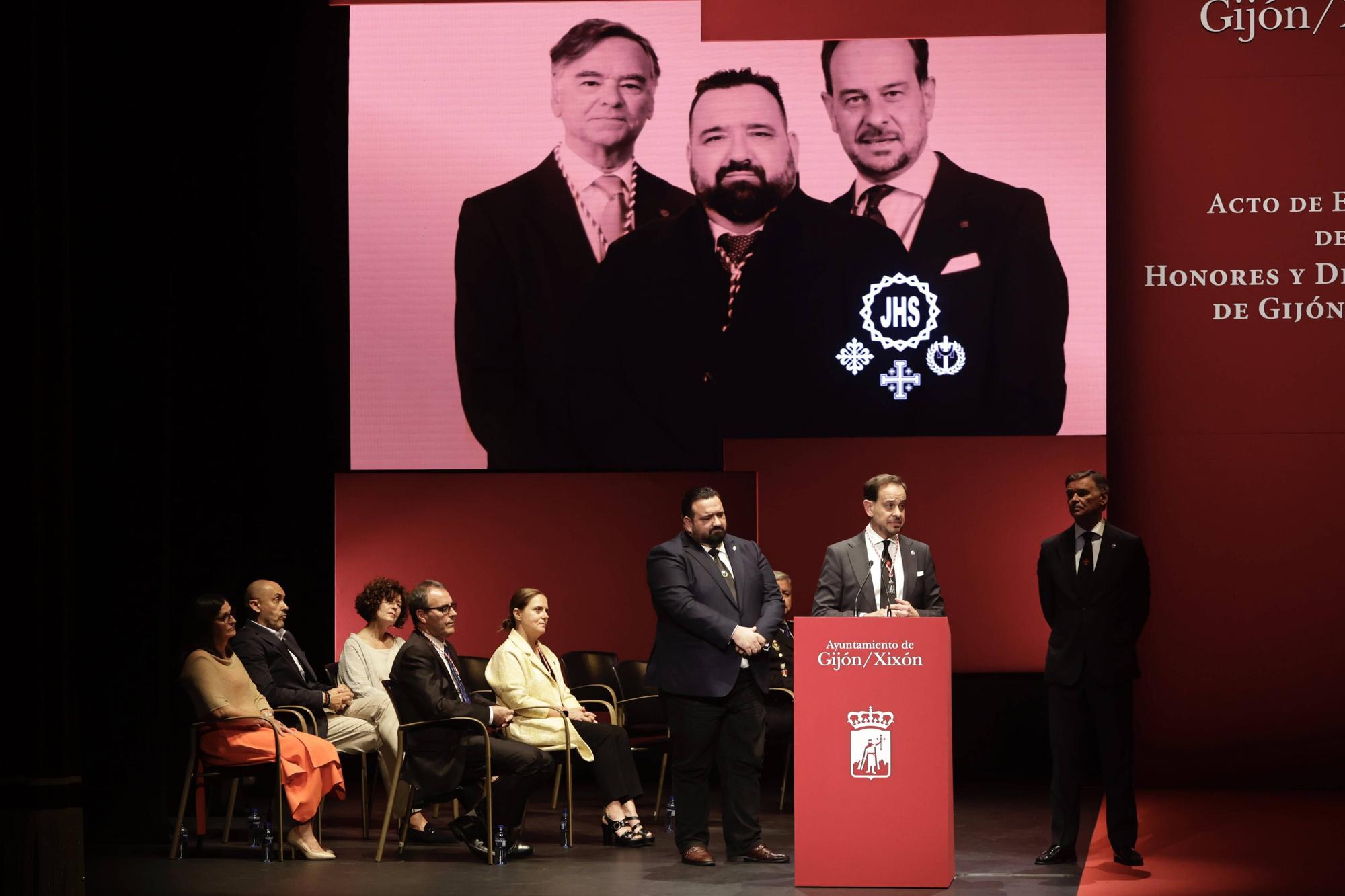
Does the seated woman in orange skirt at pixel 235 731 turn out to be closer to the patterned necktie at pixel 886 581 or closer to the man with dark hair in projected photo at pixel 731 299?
the patterned necktie at pixel 886 581

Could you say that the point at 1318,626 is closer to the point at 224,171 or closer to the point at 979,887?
the point at 979,887

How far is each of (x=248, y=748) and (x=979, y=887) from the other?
2877mm

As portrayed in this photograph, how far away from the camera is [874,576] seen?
6.23 m

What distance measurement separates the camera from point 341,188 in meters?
8.95

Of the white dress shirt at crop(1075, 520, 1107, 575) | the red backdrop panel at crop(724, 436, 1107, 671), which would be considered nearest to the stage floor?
the white dress shirt at crop(1075, 520, 1107, 575)

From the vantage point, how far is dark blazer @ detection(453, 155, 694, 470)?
A: 342 inches

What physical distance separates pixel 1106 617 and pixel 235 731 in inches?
134

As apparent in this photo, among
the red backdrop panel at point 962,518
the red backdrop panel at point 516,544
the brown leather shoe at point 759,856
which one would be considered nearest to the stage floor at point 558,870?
the brown leather shoe at point 759,856

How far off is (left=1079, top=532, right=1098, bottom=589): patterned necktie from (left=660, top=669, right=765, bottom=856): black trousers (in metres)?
1.29

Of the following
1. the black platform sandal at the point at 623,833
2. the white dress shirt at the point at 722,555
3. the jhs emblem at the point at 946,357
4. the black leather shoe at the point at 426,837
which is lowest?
the black leather shoe at the point at 426,837

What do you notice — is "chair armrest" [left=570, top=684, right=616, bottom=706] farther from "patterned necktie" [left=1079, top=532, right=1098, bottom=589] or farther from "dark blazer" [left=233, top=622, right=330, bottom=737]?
"patterned necktie" [left=1079, top=532, right=1098, bottom=589]

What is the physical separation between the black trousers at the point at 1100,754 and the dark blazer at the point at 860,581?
0.62 metres

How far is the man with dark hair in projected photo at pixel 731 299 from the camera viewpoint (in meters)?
8.58

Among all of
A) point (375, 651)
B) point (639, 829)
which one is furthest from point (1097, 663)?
point (375, 651)
